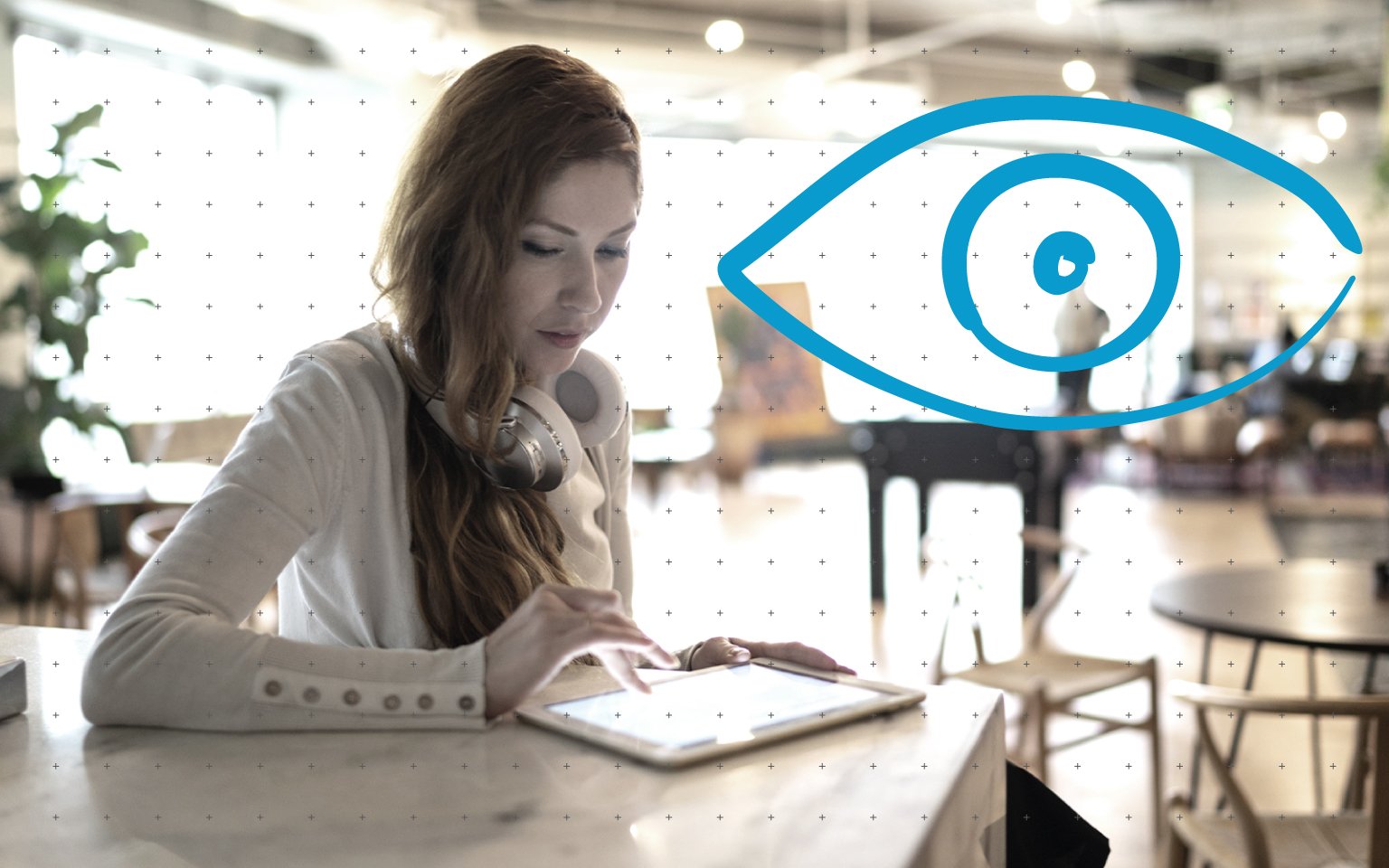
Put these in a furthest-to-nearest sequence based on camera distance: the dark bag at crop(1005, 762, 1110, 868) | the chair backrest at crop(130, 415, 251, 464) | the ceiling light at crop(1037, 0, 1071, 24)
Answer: the ceiling light at crop(1037, 0, 1071, 24)
the chair backrest at crop(130, 415, 251, 464)
the dark bag at crop(1005, 762, 1110, 868)

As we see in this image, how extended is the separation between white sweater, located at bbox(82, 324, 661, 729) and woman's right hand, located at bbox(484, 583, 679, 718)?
0.07ft

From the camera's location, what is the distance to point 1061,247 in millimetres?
1082

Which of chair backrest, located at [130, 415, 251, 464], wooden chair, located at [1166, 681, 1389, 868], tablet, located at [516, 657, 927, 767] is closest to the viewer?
tablet, located at [516, 657, 927, 767]

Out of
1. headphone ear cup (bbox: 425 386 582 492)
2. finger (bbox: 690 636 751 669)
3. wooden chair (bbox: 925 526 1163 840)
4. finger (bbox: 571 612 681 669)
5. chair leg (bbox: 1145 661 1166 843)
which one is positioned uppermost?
headphone ear cup (bbox: 425 386 582 492)

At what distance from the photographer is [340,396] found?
125cm

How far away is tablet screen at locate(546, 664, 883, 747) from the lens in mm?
962

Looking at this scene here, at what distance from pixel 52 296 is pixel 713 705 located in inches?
209

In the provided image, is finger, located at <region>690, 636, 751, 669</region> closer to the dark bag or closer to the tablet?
the tablet

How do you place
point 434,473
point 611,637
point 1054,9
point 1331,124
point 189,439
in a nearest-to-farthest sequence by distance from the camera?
1. point 611,637
2. point 434,473
3. point 189,439
4. point 1054,9
5. point 1331,124

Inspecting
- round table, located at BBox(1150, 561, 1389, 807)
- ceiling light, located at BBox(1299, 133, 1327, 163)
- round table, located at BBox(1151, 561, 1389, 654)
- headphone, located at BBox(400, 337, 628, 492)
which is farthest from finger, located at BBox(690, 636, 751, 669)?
round table, located at BBox(1151, 561, 1389, 654)

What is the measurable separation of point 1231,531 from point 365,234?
8.35 metres

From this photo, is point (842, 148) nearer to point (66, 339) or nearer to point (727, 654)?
point (727, 654)

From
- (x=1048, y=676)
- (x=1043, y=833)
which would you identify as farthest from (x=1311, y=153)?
(x=1048, y=676)

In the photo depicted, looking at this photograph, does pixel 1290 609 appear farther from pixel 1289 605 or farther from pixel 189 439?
pixel 189 439
